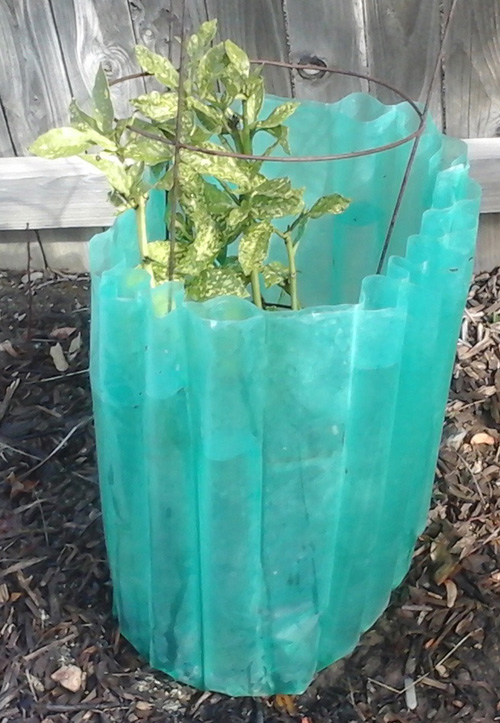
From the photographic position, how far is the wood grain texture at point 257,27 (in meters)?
1.62

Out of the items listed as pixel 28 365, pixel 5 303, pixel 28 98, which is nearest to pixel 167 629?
pixel 28 365

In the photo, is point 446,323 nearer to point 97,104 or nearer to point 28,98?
point 97,104

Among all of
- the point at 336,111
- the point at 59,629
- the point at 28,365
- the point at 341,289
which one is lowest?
the point at 59,629

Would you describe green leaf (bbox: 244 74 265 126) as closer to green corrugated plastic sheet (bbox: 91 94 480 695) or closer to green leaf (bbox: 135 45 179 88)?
green leaf (bbox: 135 45 179 88)

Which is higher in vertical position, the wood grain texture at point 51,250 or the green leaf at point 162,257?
the green leaf at point 162,257

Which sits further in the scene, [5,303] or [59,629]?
[5,303]

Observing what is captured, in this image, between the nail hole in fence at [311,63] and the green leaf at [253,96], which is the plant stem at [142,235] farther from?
the nail hole in fence at [311,63]

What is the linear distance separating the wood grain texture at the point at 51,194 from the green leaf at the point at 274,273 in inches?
34.7

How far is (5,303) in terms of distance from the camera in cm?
186

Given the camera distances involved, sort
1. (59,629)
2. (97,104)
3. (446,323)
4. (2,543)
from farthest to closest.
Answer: (2,543), (59,629), (446,323), (97,104)

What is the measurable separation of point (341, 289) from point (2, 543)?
2.35 ft

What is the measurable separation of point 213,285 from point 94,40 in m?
0.97

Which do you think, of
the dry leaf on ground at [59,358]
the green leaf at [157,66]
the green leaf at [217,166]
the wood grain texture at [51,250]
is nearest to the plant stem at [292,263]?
the green leaf at [217,166]

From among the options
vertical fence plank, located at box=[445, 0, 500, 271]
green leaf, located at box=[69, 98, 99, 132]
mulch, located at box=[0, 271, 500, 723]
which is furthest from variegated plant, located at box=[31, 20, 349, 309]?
vertical fence plank, located at box=[445, 0, 500, 271]
